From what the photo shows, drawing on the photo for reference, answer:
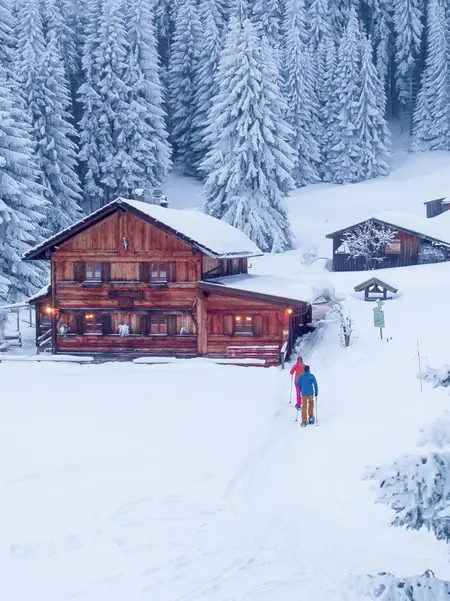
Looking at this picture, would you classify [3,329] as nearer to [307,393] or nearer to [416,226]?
[307,393]

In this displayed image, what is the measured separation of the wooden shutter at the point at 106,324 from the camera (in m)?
29.3

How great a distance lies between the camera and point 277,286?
29156mm

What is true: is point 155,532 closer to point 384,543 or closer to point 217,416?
point 384,543

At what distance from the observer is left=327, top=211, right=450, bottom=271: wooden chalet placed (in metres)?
44.7

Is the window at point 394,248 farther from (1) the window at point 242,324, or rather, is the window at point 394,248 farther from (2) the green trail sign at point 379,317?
(1) the window at point 242,324

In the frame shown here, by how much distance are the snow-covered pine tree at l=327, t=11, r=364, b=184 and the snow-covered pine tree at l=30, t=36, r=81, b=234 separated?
95.3 ft

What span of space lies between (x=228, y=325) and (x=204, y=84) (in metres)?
47.3

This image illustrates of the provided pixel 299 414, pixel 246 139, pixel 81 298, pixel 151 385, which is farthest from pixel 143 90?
pixel 299 414

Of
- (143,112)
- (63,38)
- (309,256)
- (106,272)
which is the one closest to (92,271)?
(106,272)

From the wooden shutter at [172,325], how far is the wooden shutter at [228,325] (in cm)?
224

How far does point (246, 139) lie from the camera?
161ft

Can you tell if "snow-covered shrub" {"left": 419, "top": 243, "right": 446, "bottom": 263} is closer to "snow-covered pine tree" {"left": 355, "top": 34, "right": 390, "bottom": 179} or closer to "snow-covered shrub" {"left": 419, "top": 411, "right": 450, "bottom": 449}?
"snow-covered pine tree" {"left": 355, "top": 34, "right": 390, "bottom": 179}

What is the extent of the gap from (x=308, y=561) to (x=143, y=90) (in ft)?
191

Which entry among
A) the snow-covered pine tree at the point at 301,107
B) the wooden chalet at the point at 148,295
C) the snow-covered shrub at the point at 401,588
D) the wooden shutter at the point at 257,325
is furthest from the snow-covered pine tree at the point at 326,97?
the snow-covered shrub at the point at 401,588
